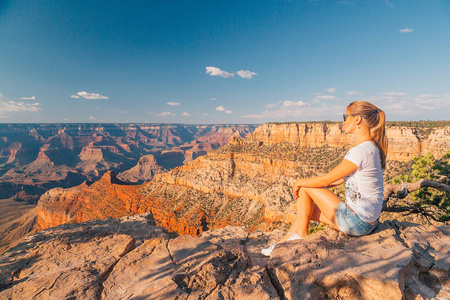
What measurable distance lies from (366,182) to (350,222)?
97 centimetres

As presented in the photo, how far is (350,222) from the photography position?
397cm

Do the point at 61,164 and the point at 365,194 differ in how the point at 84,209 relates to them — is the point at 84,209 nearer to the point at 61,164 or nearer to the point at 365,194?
the point at 365,194

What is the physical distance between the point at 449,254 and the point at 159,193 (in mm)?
56395

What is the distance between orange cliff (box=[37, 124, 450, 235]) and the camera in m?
35.4

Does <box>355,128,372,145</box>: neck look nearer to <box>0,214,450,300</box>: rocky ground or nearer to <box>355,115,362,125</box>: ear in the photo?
<box>355,115,362,125</box>: ear

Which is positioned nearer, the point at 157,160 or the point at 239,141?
the point at 239,141

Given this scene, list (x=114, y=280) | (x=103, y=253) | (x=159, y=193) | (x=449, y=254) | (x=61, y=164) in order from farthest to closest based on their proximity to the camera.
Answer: (x=61, y=164) → (x=159, y=193) → (x=103, y=253) → (x=114, y=280) → (x=449, y=254)

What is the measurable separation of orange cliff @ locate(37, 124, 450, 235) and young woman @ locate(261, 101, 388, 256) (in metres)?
31.9

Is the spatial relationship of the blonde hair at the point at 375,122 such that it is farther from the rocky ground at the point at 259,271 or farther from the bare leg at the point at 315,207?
the rocky ground at the point at 259,271

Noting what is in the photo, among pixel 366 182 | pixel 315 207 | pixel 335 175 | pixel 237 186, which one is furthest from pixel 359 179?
pixel 237 186

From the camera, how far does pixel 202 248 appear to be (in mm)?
5391

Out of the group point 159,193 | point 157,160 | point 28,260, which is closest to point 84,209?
point 159,193

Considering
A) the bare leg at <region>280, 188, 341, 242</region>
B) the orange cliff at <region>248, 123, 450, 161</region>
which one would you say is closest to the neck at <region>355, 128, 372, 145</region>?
the bare leg at <region>280, 188, 341, 242</region>

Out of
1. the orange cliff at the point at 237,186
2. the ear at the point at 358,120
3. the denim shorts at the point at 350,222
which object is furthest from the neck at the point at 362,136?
the orange cliff at the point at 237,186
